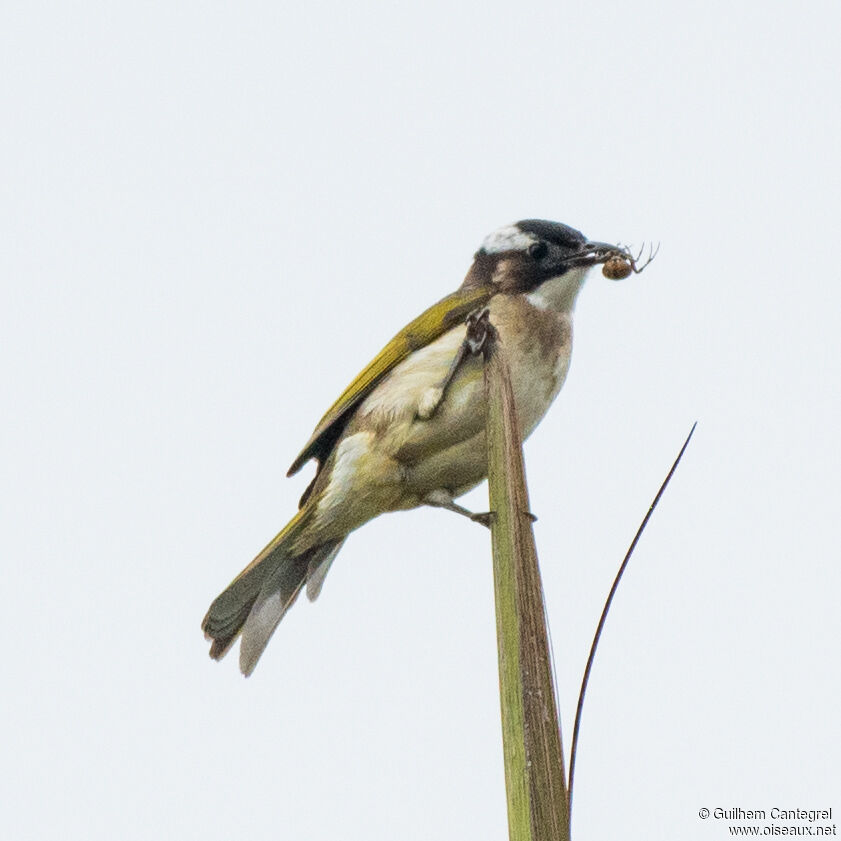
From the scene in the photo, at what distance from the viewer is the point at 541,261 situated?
5.69 metres

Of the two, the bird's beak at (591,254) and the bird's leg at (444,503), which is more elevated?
the bird's beak at (591,254)

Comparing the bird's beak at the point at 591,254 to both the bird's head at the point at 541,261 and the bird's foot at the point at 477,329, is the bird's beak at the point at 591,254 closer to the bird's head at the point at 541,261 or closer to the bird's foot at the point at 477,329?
the bird's head at the point at 541,261

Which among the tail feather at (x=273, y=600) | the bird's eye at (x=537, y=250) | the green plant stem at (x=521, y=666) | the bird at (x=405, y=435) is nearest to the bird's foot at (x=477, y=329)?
the bird at (x=405, y=435)

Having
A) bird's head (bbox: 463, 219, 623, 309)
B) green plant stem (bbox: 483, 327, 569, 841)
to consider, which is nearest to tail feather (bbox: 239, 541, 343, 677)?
bird's head (bbox: 463, 219, 623, 309)

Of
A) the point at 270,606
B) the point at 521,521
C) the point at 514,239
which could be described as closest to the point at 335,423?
the point at 270,606

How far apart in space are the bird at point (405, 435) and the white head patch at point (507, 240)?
0.26 meters

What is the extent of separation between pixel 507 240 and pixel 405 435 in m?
1.30

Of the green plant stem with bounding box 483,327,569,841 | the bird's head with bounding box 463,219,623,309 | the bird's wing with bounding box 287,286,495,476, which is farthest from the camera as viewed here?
the bird's head with bounding box 463,219,623,309

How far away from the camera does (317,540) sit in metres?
5.21

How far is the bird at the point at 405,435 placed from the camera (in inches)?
195

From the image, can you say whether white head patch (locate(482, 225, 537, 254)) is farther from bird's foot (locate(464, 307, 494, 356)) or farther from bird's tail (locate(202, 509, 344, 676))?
bird's foot (locate(464, 307, 494, 356))

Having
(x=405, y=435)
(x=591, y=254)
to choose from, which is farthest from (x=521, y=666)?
(x=591, y=254)

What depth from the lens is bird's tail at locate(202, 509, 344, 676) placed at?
4.97 m

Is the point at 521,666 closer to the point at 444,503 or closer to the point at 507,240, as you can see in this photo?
the point at 444,503
